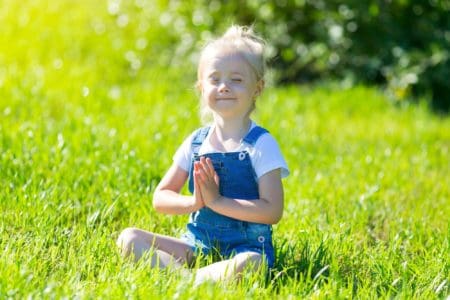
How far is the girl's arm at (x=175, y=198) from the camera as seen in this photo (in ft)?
11.5

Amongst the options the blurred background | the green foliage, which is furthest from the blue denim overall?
the green foliage

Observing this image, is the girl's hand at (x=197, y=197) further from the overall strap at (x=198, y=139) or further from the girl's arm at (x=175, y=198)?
the overall strap at (x=198, y=139)

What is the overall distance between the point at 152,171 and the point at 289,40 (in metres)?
3.07

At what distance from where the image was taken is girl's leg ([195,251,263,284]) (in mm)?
3307

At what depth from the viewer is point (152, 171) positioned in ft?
15.3

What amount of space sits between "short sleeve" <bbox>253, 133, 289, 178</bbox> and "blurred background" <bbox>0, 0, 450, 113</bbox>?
314 cm

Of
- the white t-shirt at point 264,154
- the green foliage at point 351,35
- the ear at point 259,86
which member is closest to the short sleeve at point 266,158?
the white t-shirt at point 264,154

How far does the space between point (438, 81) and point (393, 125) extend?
34.2 inches

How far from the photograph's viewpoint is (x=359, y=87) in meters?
7.03

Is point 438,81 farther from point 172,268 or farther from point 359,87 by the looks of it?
point 172,268

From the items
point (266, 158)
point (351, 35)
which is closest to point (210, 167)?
point (266, 158)

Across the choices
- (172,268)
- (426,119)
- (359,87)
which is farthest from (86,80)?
(172,268)

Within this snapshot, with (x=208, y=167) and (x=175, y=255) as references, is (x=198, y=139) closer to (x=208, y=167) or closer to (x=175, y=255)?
(x=208, y=167)

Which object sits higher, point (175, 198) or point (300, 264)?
point (175, 198)
